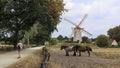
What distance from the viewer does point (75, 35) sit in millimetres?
123875

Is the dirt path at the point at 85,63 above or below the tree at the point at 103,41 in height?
below

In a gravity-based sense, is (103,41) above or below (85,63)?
above

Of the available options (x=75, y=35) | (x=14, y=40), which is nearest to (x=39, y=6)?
(x=14, y=40)

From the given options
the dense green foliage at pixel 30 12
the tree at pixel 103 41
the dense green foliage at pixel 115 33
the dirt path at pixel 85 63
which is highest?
the dense green foliage at pixel 115 33

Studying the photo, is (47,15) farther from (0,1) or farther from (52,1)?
(0,1)

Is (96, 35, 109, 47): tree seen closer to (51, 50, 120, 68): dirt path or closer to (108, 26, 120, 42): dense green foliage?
(108, 26, 120, 42): dense green foliage

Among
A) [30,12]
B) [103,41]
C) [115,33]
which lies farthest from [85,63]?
[115,33]

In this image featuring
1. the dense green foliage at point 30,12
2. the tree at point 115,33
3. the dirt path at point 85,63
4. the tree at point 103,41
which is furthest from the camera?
the tree at point 115,33

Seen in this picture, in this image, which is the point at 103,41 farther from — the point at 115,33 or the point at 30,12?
the point at 115,33

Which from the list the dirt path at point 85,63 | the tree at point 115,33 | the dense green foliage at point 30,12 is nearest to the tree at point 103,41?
the dense green foliage at point 30,12

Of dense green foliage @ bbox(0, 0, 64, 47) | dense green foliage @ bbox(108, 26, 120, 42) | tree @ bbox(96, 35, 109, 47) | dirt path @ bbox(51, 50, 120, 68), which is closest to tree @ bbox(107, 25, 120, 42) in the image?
dense green foliage @ bbox(108, 26, 120, 42)

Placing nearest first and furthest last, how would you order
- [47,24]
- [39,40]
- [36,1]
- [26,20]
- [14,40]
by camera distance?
[36,1], [47,24], [26,20], [14,40], [39,40]

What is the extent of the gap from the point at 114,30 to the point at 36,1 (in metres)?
130

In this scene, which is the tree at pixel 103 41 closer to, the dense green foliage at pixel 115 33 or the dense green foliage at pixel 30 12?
the dense green foliage at pixel 30 12
